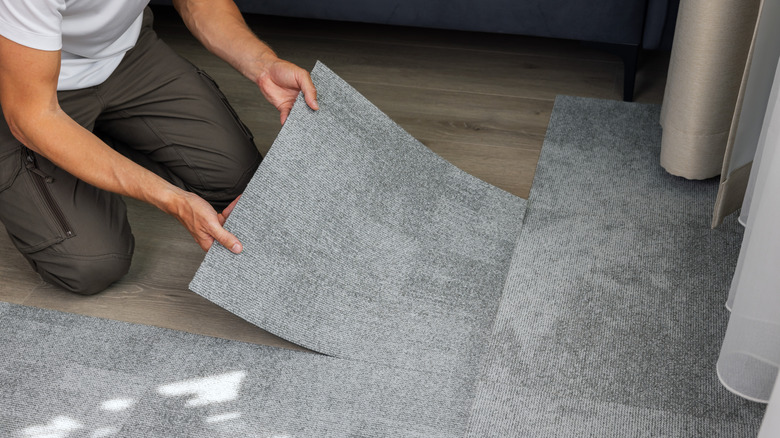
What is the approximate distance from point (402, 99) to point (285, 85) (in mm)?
649

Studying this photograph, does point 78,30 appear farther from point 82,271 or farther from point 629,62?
point 629,62

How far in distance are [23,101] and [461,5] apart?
46.1 inches

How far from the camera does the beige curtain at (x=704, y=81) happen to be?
4.77 feet

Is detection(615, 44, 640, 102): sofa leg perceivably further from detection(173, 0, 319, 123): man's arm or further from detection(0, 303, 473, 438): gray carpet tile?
detection(0, 303, 473, 438): gray carpet tile

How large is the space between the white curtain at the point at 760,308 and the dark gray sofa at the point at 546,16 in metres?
0.83

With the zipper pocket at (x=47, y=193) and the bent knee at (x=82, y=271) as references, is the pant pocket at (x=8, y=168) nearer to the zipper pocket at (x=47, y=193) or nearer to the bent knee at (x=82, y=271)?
the zipper pocket at (x=47, y=193)

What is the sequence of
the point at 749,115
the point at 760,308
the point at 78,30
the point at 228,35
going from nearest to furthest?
the point at 760,308
the point at 78,30
the point at 749,115
the point at 228,35

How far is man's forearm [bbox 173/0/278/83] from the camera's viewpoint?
148cm

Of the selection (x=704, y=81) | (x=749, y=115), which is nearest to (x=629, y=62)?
(x=704, y=81)

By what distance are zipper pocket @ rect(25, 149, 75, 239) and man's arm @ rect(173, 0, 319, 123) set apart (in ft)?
1.29

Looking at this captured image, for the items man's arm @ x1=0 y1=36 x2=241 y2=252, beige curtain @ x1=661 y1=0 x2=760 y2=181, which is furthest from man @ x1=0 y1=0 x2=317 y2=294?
beige curtain @ x1=661 y1=0 x2=760 y2=181

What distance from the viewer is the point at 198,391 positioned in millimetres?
1240

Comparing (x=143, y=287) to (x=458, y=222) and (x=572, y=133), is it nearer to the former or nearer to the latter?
(x=458, y=222)

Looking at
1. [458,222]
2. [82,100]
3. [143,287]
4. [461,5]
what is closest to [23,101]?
[82,100]
